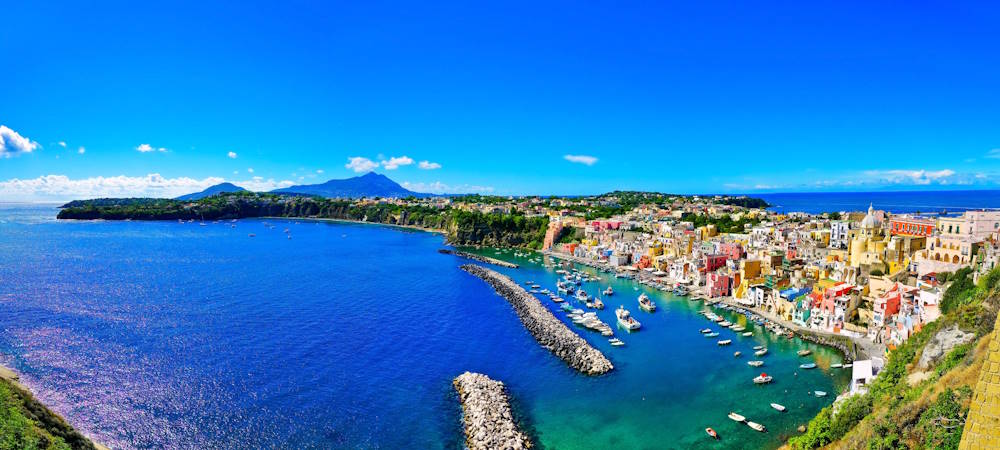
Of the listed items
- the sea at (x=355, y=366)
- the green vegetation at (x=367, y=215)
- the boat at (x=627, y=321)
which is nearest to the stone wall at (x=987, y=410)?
the sea at (x=355, y=366)

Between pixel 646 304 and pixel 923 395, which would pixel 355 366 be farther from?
pixel 923 395

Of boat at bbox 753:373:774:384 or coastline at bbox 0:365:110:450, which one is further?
boat at bbox 753:373:774:384

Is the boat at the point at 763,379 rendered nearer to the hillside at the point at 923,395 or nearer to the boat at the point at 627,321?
the hillside at the point at 923,395

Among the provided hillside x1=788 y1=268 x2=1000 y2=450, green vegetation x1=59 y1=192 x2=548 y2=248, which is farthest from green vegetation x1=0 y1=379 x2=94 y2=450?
green vegetation x1=59 y1=192 x2=548 y2=248

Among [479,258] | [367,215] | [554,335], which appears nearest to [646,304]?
[554,335]

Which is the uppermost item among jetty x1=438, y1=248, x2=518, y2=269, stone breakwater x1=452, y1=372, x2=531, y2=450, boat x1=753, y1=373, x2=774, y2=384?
jetty x1=438, y1=248, x2=518, y2=269

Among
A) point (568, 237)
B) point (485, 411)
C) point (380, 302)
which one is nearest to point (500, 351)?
point (485, 411)

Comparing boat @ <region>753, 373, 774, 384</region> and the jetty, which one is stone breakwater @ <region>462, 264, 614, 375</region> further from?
the jetty
